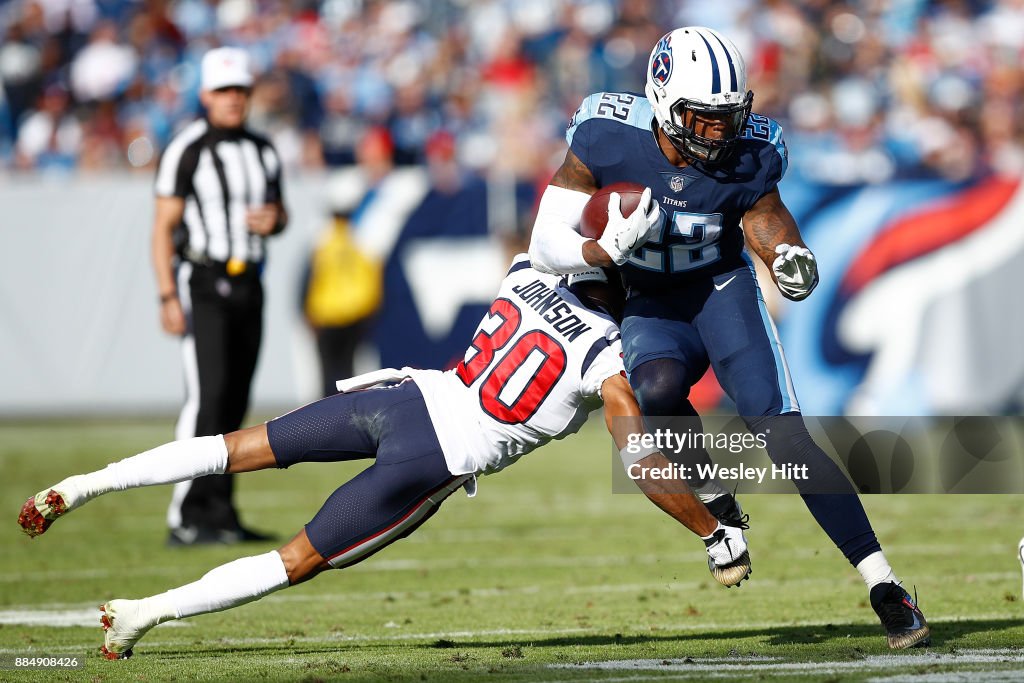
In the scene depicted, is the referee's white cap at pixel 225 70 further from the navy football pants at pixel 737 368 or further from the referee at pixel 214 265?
the navy football pants at pixel 737 368

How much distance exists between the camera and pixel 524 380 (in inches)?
181

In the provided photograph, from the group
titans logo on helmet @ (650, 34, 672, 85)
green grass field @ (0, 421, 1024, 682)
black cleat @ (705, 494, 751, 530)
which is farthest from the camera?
black cleat @ (705, 494, 751, 530)

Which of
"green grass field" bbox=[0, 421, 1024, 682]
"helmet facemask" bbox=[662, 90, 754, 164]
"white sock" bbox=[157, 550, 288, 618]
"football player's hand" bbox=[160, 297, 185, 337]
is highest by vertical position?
"helmet facemask" bbox=[662, 90, 754, 164]

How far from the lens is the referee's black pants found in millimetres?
7340

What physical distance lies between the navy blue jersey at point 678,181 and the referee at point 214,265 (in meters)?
2.94

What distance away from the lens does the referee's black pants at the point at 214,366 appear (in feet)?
24.1

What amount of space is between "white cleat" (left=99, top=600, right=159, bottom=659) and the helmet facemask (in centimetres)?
214

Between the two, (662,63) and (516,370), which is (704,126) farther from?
(516,370)

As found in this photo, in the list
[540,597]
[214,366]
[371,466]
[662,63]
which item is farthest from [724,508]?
[214,366]

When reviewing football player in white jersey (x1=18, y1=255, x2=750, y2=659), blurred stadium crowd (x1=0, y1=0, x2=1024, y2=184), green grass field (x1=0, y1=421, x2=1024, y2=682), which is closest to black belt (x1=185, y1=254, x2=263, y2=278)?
green grass field (x1=0, y1=421, x2=1024, y2=682)

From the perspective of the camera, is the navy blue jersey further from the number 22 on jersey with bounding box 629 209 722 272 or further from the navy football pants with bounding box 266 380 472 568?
the navy football pants with bounding box 266 380 472 568

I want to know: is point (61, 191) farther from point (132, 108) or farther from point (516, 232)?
point (516, 232)

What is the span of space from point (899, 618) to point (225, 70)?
439 cm

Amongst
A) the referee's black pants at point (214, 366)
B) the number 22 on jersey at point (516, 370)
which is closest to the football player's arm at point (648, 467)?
the number 22 on jersey at point (516, 370)
